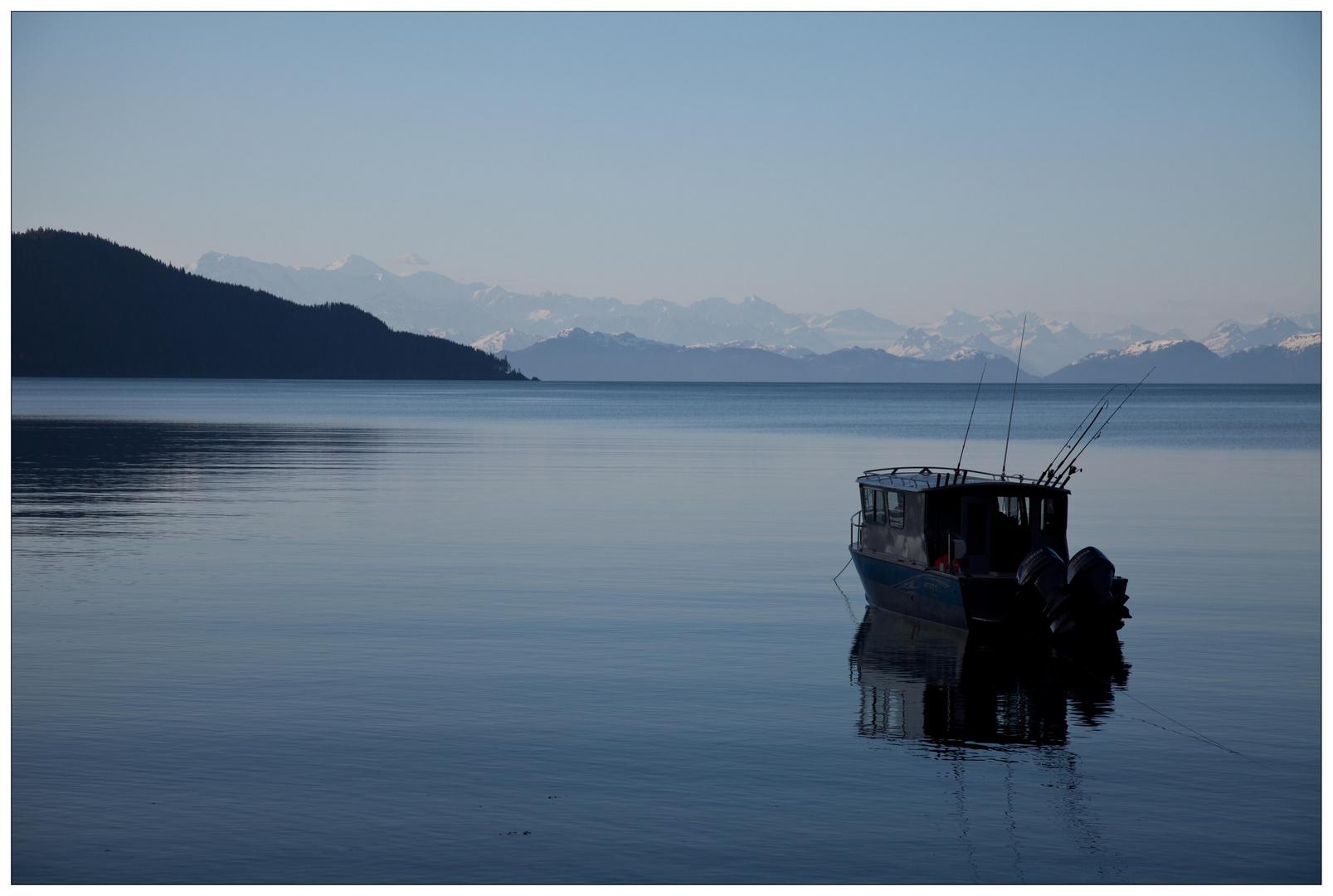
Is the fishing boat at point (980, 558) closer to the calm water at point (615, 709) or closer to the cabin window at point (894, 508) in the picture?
the cabin window at point (894, 508)

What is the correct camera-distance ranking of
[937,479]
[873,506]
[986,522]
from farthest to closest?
[873,506]
[937,479]
[986,522]

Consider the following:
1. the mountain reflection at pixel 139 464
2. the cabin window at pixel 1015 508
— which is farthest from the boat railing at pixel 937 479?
the mountain reflection at pixel 139 464

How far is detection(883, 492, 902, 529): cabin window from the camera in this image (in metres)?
28.5

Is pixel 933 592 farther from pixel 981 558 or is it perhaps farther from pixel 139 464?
pixel 139 464

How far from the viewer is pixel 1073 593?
2439 cm

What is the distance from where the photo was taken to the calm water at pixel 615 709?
1416cm

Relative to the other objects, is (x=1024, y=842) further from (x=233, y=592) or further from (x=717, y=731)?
(x=233, y=592)

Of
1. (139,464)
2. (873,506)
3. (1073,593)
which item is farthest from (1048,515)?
(139,464)

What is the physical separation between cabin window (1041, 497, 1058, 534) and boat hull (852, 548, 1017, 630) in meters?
2.27

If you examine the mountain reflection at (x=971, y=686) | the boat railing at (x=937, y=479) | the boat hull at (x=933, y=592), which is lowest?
the mountain reflection at (x=971, y=686)

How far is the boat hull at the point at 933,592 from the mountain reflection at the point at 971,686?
0.37m

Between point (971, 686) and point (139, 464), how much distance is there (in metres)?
55.3

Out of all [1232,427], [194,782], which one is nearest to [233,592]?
[194,782]

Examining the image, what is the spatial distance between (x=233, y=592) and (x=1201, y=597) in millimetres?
21882
